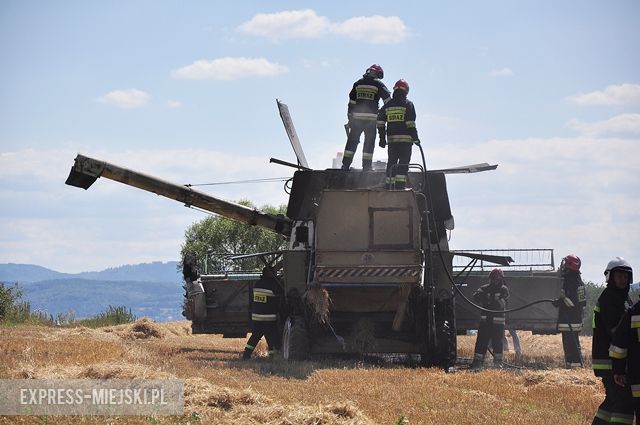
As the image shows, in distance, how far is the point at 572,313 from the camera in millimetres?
18219

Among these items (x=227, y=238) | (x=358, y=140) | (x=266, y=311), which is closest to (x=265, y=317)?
(x=266, y=311)

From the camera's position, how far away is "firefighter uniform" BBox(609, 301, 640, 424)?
9.05 metres

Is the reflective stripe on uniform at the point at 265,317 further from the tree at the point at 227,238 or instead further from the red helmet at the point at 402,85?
the tree at the point at 227,238

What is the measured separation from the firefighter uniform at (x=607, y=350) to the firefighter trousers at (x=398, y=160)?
8225mm

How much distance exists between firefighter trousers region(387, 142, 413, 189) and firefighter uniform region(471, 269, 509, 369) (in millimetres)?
2951

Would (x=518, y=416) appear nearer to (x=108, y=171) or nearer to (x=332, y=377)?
(x=332, y=377)

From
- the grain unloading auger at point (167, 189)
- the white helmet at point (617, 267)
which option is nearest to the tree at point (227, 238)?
the grain unloading auger at point (167, 189)

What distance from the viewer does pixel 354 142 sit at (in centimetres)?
1964

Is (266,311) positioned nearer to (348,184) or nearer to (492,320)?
(348,184)

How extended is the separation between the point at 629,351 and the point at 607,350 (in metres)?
0.68

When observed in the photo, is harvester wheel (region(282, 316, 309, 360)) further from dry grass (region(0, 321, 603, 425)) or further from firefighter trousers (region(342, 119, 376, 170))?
firefighter trousers (region(342, 119, 376, 170))

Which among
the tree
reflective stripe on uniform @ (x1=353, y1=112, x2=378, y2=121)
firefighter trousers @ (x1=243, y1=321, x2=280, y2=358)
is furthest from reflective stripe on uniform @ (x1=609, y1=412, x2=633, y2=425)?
the tree

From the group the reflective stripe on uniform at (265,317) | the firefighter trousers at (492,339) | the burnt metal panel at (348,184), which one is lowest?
the firefighter trousers at (492,339)

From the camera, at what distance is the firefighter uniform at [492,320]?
18.9 m
